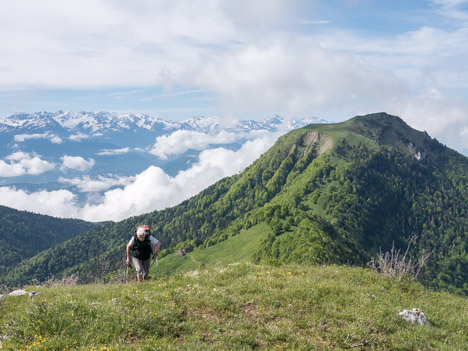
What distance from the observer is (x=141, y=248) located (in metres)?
16.4

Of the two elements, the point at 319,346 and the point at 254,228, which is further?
the point at 254,228

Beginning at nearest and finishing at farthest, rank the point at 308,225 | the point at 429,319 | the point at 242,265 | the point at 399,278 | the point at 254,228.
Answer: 1. the point at 429,319
2. the point at 399,278
3. the point at 242,265
4. the point at 308,225
5. the point at 254,228

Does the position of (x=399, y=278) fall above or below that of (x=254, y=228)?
above

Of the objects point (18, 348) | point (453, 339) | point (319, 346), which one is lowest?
point (453, 339)

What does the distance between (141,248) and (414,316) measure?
1281 centimetres

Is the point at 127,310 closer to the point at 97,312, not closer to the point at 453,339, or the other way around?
the point at 97,312

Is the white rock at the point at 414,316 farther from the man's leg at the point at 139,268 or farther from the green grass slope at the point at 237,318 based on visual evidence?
the man's leg at the point at 139,268

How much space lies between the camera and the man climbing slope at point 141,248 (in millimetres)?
16250

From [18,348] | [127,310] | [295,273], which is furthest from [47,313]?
[295,273]

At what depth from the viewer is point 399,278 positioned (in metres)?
16.0

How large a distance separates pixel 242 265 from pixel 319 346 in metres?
8.60

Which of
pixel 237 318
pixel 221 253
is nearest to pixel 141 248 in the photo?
pixel 237 318

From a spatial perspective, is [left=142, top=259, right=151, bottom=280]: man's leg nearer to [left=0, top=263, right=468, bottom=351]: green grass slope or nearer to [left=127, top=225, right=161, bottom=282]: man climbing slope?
[left=127, top=225, right=161, bottom=282]: man climbing slope

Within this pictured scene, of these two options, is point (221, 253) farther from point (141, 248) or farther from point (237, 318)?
point (237, 318)
